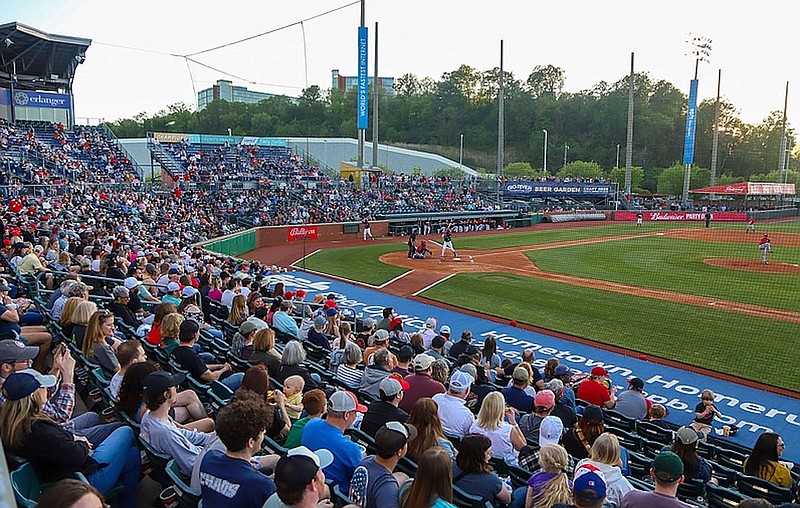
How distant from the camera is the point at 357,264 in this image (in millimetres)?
29125

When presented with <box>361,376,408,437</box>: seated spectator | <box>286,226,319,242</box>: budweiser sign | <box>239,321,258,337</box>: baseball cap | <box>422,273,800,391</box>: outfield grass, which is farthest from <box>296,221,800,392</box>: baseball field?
<box>361,376,408,437</box>: seated spectator

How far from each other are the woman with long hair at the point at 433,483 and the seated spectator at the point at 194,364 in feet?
11.1

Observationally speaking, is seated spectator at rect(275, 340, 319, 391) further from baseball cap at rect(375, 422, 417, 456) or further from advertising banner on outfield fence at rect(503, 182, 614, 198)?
advertising banner on outfield fence at rect(503, 182, 614, 198)

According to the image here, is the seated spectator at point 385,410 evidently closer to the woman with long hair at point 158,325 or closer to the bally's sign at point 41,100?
the woman with long hair at point 158,325

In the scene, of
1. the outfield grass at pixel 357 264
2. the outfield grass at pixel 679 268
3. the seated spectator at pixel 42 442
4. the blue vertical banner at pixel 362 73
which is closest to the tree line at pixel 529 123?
the blue vertical banner at pixel 362 73

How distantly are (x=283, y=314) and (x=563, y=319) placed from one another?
10.4 meters

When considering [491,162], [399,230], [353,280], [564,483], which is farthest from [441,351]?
[491,162]

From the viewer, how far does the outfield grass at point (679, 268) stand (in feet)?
74.3

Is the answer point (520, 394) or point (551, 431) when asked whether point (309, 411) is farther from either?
point (520, 394)

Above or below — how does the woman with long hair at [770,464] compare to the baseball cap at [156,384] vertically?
below

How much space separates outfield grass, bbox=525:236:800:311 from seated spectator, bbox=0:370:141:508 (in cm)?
2218

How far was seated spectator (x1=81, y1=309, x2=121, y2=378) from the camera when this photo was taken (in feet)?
21.3

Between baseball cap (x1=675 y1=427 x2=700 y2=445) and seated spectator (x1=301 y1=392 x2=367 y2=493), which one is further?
baseball cap (x1=675 y1=427 x2=700 y2=445)

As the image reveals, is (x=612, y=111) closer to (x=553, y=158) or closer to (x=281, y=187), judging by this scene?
(x=553, y=158)
